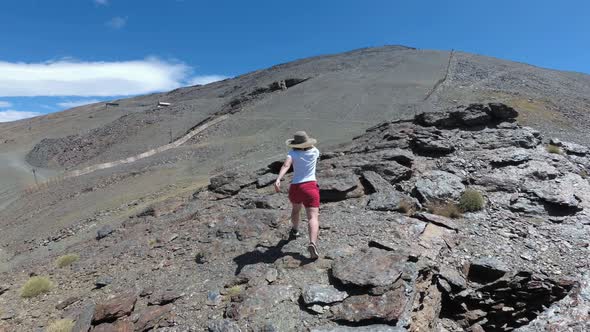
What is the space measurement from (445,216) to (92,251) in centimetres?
826

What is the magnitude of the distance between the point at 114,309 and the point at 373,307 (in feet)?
12.2

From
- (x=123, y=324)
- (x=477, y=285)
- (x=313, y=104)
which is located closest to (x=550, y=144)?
(x=477, y=285)

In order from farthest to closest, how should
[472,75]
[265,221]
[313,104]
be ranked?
[472,75] → [313,104] → [265,221]

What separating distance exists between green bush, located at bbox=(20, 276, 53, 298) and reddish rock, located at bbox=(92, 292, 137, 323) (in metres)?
2.61

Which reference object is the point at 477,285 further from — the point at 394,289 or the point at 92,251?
the point at 92,251

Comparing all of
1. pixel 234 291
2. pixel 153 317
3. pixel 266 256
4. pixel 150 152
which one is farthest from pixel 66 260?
pixel 150 152

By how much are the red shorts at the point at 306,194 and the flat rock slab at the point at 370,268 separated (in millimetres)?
995

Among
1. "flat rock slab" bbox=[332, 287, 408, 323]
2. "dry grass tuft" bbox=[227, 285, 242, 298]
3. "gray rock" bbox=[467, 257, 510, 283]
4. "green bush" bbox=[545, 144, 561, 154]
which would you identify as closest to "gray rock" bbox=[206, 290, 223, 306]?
"dry grass tuft" bbox=[227, 285, 242, 298]

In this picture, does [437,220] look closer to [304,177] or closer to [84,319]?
[304,177]

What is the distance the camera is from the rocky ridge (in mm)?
5922

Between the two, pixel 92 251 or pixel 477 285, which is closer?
pixel 477 285

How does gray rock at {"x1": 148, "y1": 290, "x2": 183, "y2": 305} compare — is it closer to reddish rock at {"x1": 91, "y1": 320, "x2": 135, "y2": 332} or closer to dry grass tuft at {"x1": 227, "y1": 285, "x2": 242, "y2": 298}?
reddish rock at {"x1": 91, "y1": 320, "x2": 135, "y2": 332}

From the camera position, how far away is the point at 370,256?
654 cm

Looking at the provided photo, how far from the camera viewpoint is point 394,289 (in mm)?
5871
